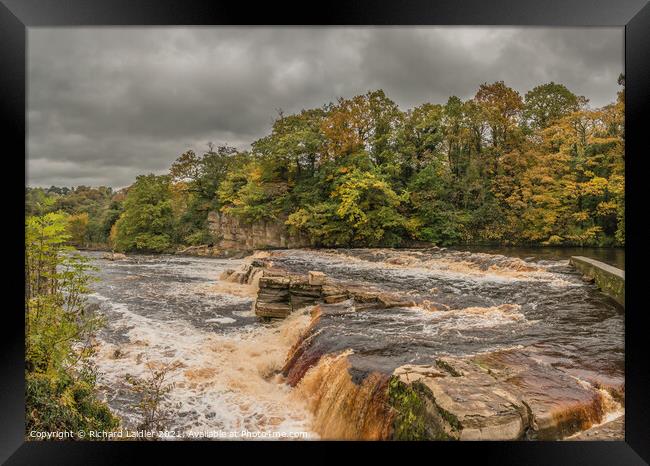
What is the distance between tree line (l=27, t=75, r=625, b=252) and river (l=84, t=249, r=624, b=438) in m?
0.28

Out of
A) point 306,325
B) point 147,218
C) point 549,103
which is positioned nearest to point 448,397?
point 306,325

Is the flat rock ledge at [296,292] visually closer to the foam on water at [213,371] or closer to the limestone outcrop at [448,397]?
the foam on water at [213,371]

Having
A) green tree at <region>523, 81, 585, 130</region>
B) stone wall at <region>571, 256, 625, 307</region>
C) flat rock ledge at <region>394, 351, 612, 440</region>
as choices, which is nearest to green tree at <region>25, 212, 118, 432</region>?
flat rock ledge at <region>394, 351, 612, 440</region>

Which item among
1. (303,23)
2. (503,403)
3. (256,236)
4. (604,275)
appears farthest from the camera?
(256,236)

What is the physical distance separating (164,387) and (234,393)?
60 cm

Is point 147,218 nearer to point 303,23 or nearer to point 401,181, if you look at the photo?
point 303,23

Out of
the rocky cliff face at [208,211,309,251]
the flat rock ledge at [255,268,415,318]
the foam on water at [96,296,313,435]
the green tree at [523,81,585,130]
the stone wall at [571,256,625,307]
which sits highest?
the green tree at [523,81,585,130]

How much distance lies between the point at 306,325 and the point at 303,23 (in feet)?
8.84

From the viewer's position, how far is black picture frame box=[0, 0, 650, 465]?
260cm

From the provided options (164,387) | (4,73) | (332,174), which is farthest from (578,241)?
(4,73)

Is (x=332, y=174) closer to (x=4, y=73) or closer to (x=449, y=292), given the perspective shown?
(x=449, y=292)

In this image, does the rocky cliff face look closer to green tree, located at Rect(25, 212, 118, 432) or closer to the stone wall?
green tree, located at Rect(25, 212, 118, 432)

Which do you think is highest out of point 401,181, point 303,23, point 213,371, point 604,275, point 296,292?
point 303,23

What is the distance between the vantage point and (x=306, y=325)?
3.68 m
